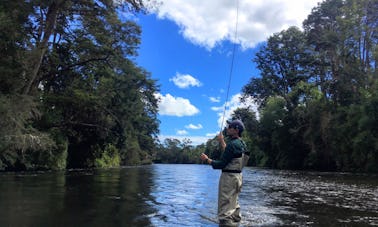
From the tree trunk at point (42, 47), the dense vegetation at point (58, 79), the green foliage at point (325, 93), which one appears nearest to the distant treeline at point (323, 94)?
the green foliage at point (325, 93)

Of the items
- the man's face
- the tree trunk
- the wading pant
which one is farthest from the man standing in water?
the tree trunk

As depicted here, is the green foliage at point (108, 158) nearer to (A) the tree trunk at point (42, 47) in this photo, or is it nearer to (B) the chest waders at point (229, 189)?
(A) the tree trunk at point (42, 47)

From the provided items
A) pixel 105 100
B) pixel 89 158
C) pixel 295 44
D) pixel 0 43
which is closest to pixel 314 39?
pixel 295 44

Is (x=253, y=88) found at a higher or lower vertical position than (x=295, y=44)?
lower

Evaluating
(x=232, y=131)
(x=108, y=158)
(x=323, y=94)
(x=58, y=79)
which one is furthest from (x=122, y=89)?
(x=232, y=131)

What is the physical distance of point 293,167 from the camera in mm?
50969

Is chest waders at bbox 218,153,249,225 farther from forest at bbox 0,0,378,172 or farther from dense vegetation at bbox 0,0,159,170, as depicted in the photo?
dense vegetation at bbox 0,0,159,170

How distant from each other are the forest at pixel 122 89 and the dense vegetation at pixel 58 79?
0.27ft

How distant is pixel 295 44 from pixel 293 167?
19735mm

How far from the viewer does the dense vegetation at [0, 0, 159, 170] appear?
17516 mm

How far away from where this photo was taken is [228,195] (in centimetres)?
670

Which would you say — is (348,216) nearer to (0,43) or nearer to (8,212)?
(8,212)

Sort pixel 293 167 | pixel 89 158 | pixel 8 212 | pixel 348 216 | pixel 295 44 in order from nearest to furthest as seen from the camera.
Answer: pixel 8 212 < pixel 348 216 < pixel 89 158 < pixel 293 167 < pixel 295 44

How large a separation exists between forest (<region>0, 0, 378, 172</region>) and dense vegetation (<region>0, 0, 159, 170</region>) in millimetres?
81
